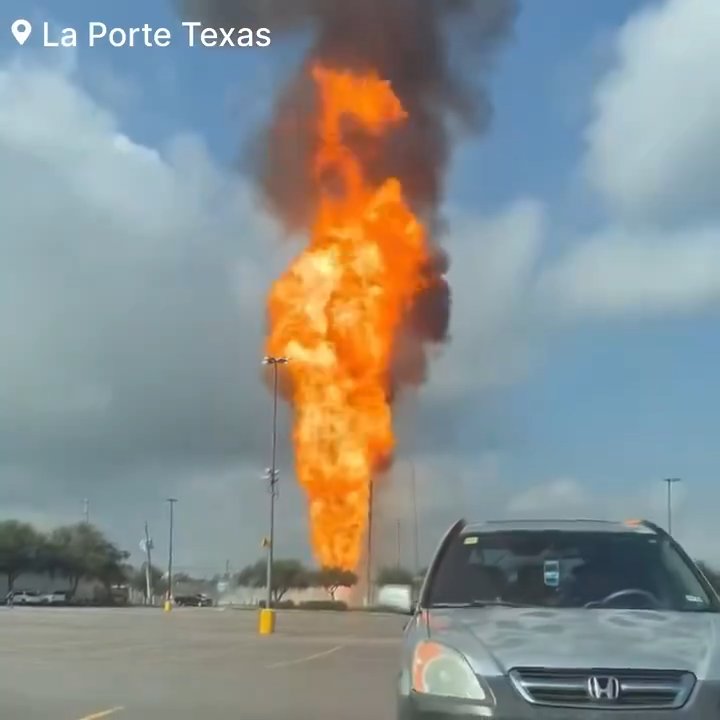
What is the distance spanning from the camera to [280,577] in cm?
6556

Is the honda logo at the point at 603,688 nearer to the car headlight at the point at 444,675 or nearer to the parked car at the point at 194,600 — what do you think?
the car headlight at the point at 444,675

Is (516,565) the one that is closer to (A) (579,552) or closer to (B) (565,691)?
(A) (579,552)

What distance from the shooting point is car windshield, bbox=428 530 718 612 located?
307 inches

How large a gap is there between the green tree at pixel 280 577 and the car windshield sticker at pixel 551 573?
1863 inches

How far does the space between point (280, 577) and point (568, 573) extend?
58.5 metres

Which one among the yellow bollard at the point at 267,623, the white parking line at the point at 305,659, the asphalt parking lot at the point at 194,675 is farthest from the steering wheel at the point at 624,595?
the yellow bollard at the point at 267,623

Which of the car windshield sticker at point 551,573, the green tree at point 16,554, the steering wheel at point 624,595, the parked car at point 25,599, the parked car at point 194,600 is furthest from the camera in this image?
the green tree at point 16,554

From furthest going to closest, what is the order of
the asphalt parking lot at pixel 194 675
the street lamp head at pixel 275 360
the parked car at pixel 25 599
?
the parked car at pixel 25 599
the street lamp head at pixel 275 360
the asphalt parking lot at pixel 194 675

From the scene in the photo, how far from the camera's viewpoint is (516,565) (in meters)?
8.12

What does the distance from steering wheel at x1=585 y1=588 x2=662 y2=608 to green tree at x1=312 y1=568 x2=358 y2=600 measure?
42.0m

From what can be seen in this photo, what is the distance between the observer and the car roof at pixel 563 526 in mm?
8461

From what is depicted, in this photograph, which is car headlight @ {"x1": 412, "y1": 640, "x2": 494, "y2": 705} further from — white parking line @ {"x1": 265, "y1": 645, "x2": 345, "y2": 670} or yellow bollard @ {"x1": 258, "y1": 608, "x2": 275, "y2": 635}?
yellow bollard @ {"x1": 258, "y1": 608, "x2": 275, "y2": 635}

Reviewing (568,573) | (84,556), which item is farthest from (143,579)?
(568,573)

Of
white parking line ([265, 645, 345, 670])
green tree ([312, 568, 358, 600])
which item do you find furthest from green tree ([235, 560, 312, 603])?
white parking line ([265, 645, 345, 670])
